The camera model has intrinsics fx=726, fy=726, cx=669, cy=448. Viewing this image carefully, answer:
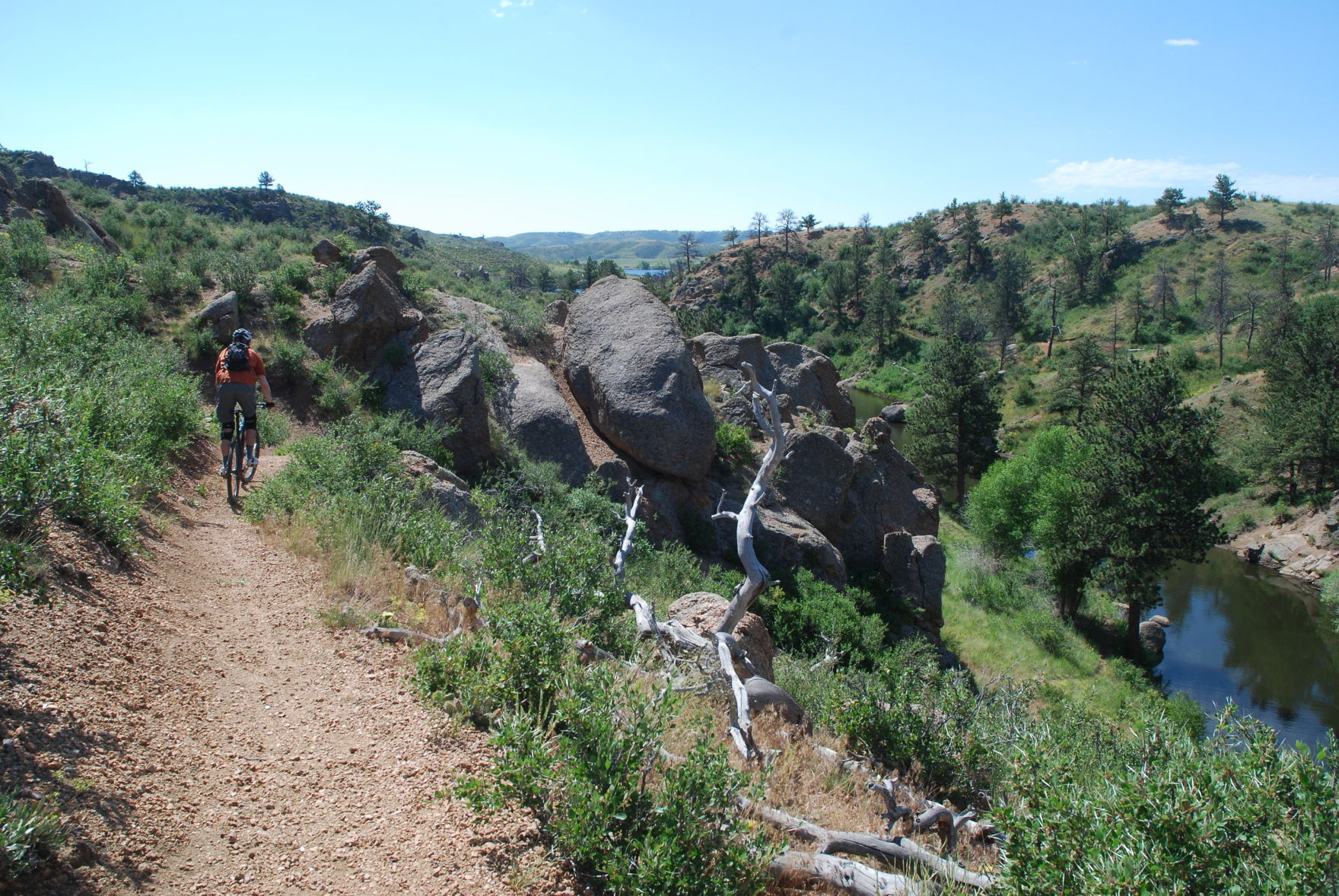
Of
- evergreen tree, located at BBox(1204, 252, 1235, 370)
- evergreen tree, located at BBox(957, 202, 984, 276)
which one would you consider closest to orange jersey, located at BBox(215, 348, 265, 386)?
evergreen tree, located at BBox(1204, 252, 1235, 370)

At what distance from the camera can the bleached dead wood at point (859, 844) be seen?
15.0 ft

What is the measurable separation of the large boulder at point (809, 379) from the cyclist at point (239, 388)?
54.7ft

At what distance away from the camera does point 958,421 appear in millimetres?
37000

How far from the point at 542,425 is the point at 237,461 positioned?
665 cm

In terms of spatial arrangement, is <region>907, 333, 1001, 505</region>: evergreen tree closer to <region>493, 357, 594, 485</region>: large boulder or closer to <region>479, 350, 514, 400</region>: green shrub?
<region>493, 357, 594, 485</region>: large boulder

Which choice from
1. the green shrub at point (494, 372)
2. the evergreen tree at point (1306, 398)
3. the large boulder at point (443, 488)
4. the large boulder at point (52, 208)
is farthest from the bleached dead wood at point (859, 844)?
the evergreen tree at point (1306, 398)

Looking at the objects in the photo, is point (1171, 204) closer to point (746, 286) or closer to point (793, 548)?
point (746, 286)

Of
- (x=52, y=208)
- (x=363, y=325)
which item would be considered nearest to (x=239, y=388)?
(x=363, y=325)

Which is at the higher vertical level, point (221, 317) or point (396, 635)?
point (221, 317)

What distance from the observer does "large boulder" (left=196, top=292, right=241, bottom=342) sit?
14562 millimetres

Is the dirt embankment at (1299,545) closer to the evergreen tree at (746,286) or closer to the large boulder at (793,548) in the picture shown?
the large boulder at (793,548)

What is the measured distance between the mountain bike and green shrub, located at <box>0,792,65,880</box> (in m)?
6.33

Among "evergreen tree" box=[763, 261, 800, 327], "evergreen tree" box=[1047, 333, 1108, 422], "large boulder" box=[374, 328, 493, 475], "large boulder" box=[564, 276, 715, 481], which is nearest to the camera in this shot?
"large boulder" box=[374, 328, 493, 475]

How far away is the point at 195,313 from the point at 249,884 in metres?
14.9
